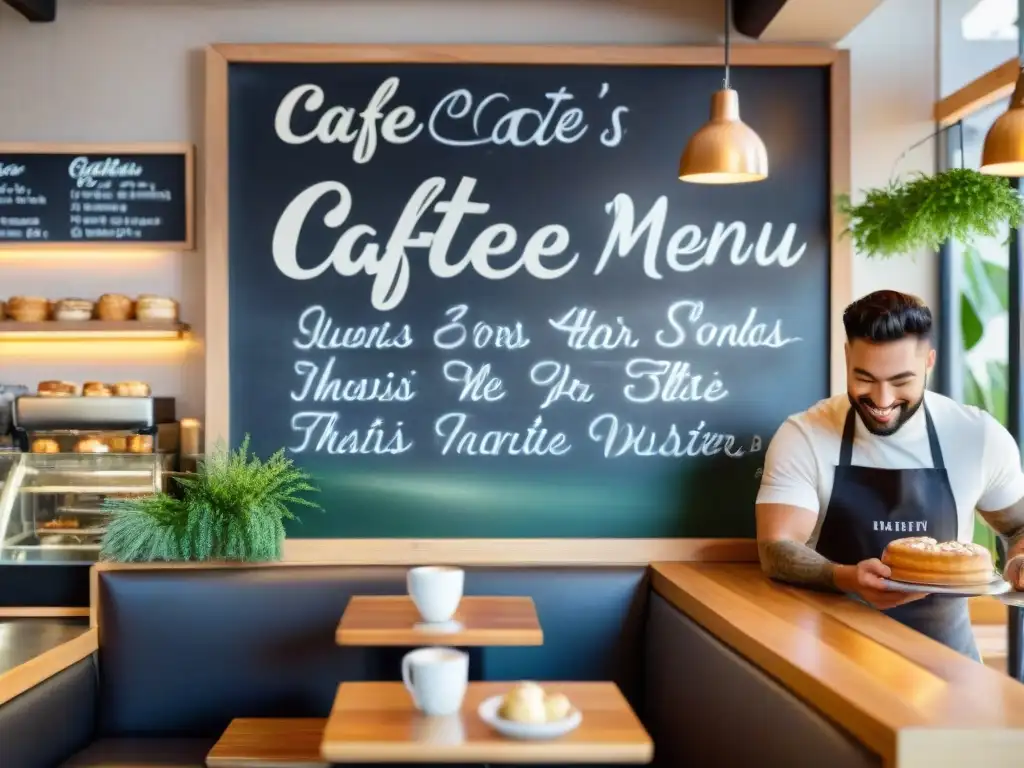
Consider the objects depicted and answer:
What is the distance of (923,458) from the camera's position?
2.80 meters

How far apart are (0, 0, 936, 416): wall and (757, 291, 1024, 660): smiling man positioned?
93cm

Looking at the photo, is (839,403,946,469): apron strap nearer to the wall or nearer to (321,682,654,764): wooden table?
the wall

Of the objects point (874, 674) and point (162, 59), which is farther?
point (162, 59)

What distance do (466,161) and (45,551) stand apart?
193 cm

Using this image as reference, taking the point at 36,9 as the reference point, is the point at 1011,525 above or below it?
below

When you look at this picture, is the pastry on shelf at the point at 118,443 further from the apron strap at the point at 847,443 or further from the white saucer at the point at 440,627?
the apron strap at the point at 847,443

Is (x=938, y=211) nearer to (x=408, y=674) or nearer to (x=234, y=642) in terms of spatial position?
(x=408, y=674)

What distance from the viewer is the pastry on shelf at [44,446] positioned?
3309mm

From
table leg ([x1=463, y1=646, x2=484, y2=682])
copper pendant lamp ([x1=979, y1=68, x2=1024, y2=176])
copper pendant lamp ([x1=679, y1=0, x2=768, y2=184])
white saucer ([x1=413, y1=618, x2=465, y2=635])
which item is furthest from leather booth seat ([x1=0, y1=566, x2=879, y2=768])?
copper pendant lamp ([x1=979, y1=68, x2=1024, y2=176])

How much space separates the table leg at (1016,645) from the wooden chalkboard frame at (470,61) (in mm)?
858

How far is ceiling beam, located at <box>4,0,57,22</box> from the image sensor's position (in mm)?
3367

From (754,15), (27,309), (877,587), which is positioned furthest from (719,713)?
(27,309)

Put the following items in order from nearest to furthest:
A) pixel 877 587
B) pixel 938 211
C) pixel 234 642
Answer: pixel 877 587, pixel 938 211, pixel 234 642

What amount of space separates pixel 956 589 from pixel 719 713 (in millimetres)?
640
